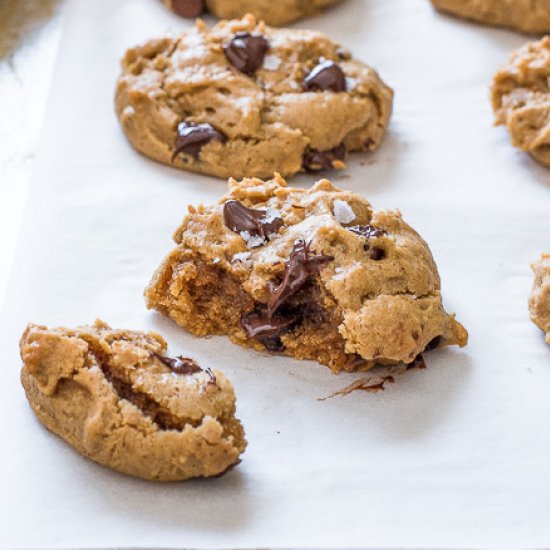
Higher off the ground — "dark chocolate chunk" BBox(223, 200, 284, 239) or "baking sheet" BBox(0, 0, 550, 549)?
"dark chocolate chunk" BBox(223, 200, 284, 239)

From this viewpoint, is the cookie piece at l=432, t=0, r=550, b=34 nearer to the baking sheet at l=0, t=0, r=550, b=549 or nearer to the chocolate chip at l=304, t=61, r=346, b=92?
the baking sheet at l=0, t=0, r=550, b=549

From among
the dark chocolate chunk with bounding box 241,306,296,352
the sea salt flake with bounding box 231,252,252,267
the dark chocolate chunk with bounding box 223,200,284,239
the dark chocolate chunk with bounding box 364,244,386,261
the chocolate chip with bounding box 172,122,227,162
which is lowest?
the dark chocolate chunk with bounding box 241,306,296,352

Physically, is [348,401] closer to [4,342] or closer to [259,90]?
[4,342]

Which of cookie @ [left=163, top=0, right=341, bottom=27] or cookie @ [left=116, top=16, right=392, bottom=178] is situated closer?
cookie @ [left=116, top=16, right=392, bottom=178]

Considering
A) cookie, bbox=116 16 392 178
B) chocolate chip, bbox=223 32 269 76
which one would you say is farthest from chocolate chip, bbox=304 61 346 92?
chocolate chip, bbox=223 32 269 76

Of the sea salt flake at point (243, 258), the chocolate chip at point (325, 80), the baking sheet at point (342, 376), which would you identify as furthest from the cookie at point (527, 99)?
the sea salt flake at point (243, 258)

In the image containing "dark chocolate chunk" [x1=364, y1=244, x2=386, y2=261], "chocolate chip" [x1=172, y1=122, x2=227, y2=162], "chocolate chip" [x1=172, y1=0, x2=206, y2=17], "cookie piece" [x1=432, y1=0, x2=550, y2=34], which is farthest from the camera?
"chocolate chip" [x1=172, y1=0, x2=206, y2=17]

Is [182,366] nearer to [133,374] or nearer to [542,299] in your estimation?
[133,374]
